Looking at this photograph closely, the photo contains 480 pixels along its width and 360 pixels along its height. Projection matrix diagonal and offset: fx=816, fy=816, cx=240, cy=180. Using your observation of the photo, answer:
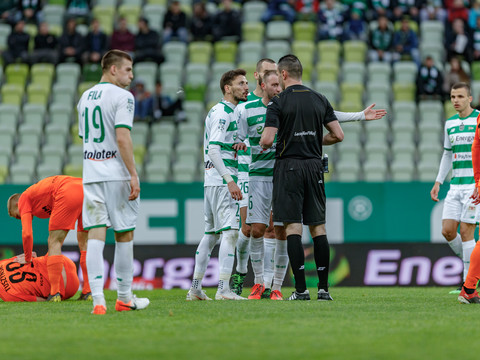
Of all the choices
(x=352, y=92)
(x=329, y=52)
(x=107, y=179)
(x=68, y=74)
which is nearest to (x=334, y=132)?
(x=107, y=179)

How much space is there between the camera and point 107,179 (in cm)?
715

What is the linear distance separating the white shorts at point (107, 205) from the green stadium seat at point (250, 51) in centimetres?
1291

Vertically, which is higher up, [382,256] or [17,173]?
[17,173]

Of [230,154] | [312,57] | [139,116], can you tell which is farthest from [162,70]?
[230,154]

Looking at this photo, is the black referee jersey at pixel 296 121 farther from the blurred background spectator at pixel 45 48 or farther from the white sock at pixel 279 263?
the blurred background spectator at pixel 45 48

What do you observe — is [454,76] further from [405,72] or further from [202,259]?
[202,259]

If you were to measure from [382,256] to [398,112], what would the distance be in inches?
A: 212

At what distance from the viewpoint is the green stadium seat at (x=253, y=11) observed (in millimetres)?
21297

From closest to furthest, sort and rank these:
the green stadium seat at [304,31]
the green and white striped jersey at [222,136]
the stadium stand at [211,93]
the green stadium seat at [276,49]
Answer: the green and white striped jersey at [222,136] → the stadium stand at [211,93] → the green stadium seat at [276,49] → the green stadium seat at [304,31]

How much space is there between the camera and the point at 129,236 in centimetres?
726

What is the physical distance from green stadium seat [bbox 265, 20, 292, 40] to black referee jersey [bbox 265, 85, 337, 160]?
39.6ft

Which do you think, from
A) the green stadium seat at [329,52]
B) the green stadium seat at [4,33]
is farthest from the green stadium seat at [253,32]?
the green stadium seat at [4,33]

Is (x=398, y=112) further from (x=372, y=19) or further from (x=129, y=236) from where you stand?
(x=129, y=236)

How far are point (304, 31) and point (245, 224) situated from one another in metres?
11.7
